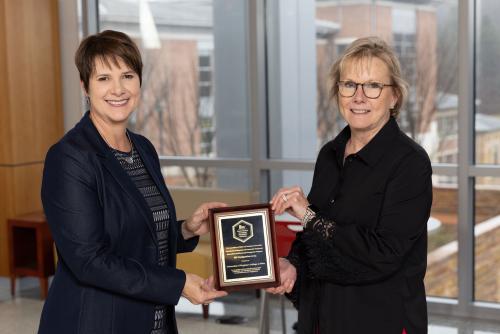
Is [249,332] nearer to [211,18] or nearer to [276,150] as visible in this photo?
[276,150]

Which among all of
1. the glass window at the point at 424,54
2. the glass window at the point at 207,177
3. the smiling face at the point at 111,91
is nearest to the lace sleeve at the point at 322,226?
the smiling face at the point at 111,91

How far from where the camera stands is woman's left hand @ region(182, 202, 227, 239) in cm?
304

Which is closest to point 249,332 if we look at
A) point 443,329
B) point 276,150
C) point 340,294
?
point 443,329

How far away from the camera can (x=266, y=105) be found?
7.18 m

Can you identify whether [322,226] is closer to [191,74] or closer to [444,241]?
[444,241]

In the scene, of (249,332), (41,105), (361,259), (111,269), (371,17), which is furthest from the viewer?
(41,105)

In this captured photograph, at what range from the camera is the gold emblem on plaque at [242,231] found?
2.81 m

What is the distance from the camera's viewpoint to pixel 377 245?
2.56 m

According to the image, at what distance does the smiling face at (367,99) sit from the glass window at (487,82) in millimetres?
3747

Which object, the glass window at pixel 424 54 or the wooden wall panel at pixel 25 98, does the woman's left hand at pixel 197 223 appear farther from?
the wooden wall panel at pixel 25 98

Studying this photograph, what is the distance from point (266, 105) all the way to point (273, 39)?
0.62 metres

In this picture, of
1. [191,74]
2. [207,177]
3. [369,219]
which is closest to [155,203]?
[369,219]

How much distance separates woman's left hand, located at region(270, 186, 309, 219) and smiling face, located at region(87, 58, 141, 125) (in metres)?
A: 0.63

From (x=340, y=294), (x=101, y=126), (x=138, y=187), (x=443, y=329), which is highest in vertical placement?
(x=101, y=126)
